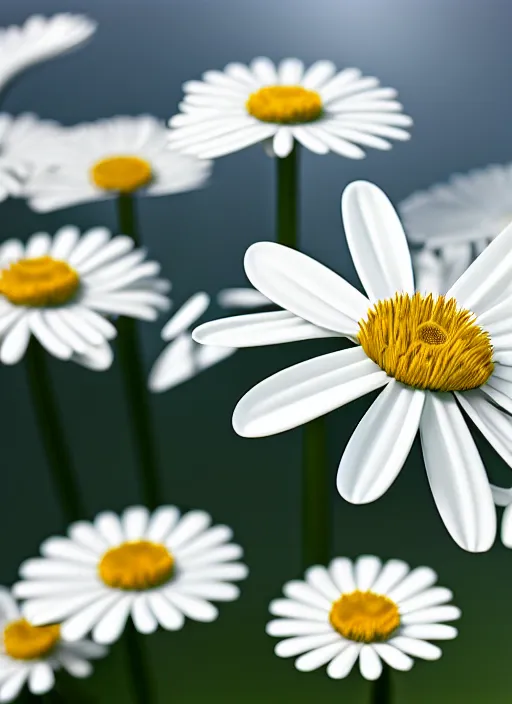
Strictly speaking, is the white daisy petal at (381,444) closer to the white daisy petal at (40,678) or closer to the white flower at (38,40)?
the white daisy petal at (40,678)

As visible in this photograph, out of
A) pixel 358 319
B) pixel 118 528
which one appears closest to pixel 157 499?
pixel 118 528

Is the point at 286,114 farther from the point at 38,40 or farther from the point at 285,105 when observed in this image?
the point at 38,40

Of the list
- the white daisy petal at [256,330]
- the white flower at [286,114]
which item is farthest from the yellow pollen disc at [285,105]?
the white daisy petal at [256,330]

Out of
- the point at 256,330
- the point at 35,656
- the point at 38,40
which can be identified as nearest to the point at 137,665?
the point at 35,656

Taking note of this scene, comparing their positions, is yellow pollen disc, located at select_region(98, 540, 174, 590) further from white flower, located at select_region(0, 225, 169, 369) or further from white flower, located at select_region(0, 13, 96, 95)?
white flower, located at select_region(0, 13, 96, 95)

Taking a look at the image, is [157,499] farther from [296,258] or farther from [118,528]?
[296,258]
